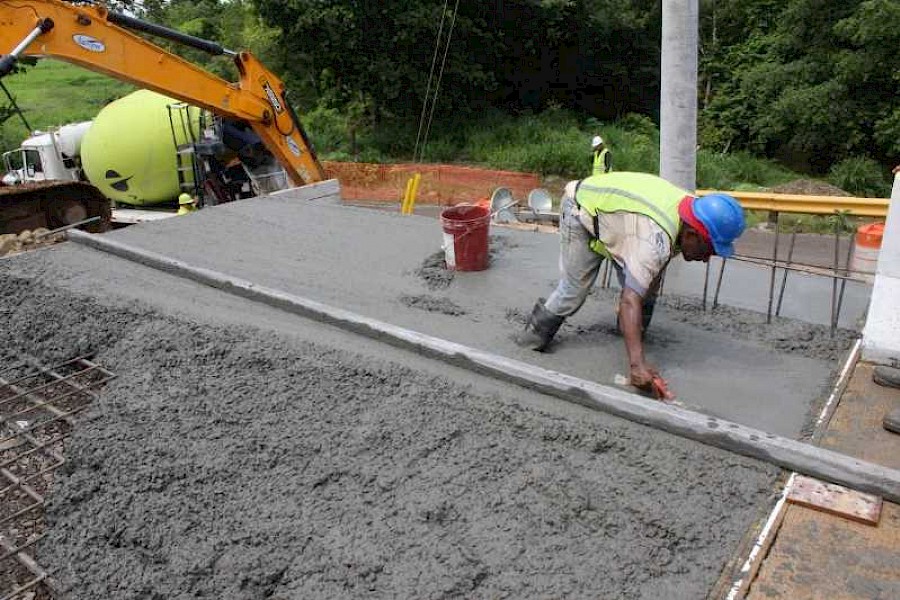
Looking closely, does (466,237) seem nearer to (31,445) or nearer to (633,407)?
(633,407)

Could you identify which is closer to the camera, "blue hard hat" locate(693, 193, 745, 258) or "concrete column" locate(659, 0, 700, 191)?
"blue hard hat" locate(693, 193, 745, 258)

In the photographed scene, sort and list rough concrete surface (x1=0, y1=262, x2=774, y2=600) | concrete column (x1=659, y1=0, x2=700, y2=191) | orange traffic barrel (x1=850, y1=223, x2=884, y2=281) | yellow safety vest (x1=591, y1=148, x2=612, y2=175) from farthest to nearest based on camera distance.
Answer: yellow safety vest (x1=591, y1=148, x2=612, y2=175), orange traffic barrel (x1=850, y1=223, x2=884, y2=281), concrete column (x1=659, y1=0, x2=700, y2=191), rough concrete surface (x1=0, y1=262, x2=774, y2=600)

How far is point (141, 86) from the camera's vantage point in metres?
8.34

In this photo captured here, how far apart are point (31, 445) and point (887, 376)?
458 centimetres

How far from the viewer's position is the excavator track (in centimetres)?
912

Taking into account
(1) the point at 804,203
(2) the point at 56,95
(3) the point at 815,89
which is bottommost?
(1) the point at 804,203

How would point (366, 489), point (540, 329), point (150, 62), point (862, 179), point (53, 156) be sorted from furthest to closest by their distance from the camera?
point (862, 179), point (53, 156), point (150, 62), point (540, 329), point (366, 489)

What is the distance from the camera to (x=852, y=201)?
10086 mm

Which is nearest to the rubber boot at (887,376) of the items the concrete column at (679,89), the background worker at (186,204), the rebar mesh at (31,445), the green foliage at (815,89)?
the concrete column at (679,89)

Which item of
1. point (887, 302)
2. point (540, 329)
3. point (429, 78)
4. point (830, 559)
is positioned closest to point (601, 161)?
point (540, 329)

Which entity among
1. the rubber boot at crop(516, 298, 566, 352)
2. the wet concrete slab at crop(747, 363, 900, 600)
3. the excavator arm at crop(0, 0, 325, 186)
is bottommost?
the wet concrete slab at crop(747, 363, 900, 600)

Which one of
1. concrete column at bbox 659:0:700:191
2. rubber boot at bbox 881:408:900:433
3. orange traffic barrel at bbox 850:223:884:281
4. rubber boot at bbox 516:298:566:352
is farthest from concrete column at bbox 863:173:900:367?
orange traffic barrel at bbox 850:223:884:281

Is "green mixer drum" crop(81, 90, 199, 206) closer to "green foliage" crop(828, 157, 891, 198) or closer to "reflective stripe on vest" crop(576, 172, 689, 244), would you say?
"reflective stripe on vest" crop(576, 172, 689, 244)

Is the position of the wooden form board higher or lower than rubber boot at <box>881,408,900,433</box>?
higher
